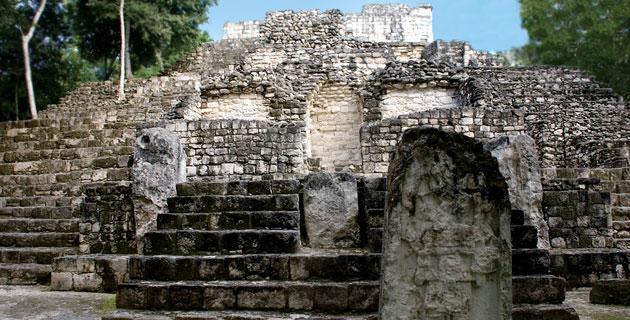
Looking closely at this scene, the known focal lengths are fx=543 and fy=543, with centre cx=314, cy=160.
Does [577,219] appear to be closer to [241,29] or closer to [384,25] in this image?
[384,25]

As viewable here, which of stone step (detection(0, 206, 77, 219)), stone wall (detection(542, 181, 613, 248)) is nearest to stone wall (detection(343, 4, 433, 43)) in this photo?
stone step (detection(0, 206, 77, 219))

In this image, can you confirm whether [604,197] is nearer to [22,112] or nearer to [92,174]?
[92,174]

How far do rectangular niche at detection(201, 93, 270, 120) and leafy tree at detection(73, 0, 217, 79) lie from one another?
907cm

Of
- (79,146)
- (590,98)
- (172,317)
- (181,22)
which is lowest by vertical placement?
(172,317)

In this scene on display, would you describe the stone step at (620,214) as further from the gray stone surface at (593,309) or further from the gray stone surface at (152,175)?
the gray stone surface at (152,175)

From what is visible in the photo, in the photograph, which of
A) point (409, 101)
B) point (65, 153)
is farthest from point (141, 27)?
point (409, 101)

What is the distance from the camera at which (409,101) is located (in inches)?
440

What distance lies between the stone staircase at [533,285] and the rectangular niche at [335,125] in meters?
6.81

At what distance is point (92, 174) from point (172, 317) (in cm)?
567

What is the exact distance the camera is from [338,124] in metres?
12.2

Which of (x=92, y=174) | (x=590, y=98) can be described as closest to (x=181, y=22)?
(x=92, y=174)

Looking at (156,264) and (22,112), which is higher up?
(22,112)

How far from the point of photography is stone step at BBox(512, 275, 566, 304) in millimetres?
3969

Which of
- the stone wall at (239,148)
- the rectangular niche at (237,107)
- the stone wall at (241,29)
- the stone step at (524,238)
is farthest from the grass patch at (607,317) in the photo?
the stone wall at (241,29)
